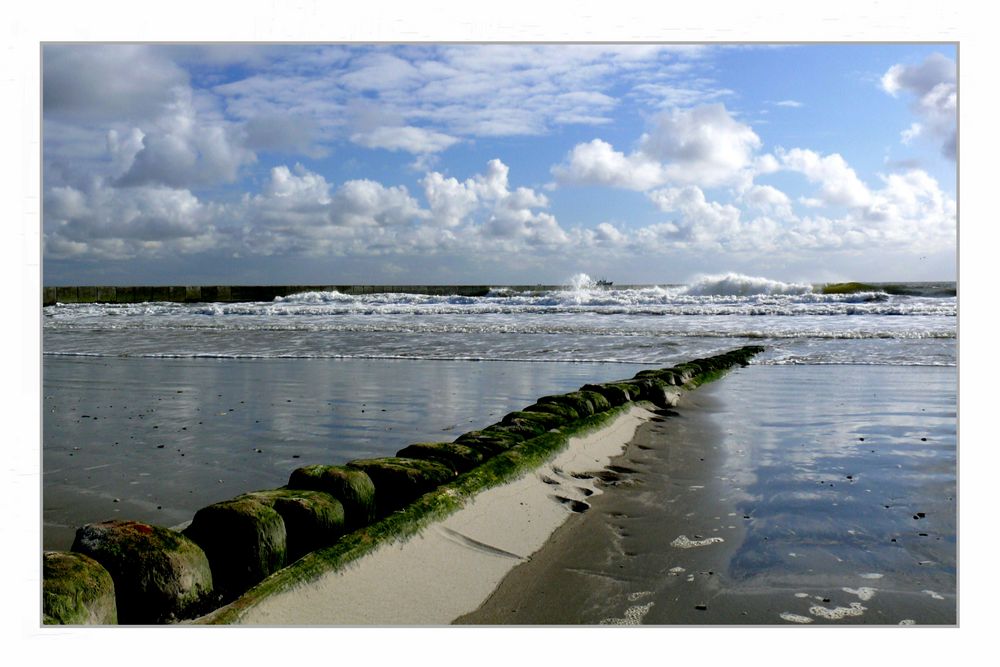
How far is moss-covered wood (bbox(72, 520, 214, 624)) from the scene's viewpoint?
90.6 inches

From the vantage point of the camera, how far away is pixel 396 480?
3311 millimetres

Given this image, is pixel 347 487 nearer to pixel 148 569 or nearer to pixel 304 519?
pixel 304 519

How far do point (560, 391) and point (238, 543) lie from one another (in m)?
5.27

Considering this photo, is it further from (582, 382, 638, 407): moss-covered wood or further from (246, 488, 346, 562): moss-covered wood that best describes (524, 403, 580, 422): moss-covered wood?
(246, 488, 346, 562): moss-covered wood

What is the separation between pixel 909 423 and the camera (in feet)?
18.7

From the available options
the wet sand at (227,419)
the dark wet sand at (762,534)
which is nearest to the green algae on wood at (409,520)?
the dark wet sand at (762,534)

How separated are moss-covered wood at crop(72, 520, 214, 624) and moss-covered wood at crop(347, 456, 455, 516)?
2.91 ft

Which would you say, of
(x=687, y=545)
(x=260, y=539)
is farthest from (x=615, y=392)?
(x=260, y=539)

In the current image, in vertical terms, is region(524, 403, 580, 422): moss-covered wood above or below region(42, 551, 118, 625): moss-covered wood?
above

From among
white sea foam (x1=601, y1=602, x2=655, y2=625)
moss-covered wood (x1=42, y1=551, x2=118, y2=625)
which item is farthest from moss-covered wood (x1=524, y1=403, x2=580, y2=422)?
moss-covered wood (x1=42, y1=551, x2=118, y2=625)

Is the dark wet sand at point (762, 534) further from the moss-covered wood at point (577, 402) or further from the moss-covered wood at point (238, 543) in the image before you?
the moss-covered wood at point (238, 543)

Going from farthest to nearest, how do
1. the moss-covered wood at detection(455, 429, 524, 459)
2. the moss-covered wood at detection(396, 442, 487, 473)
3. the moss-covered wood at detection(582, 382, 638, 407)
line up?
1. the moss-covered wood at detection(582, 382, 638, 407)
2. the moss-covered wood at detection(455, 429, 524, 459)
3. the moss-covered wood at detection(396, 442, 487, 473)
